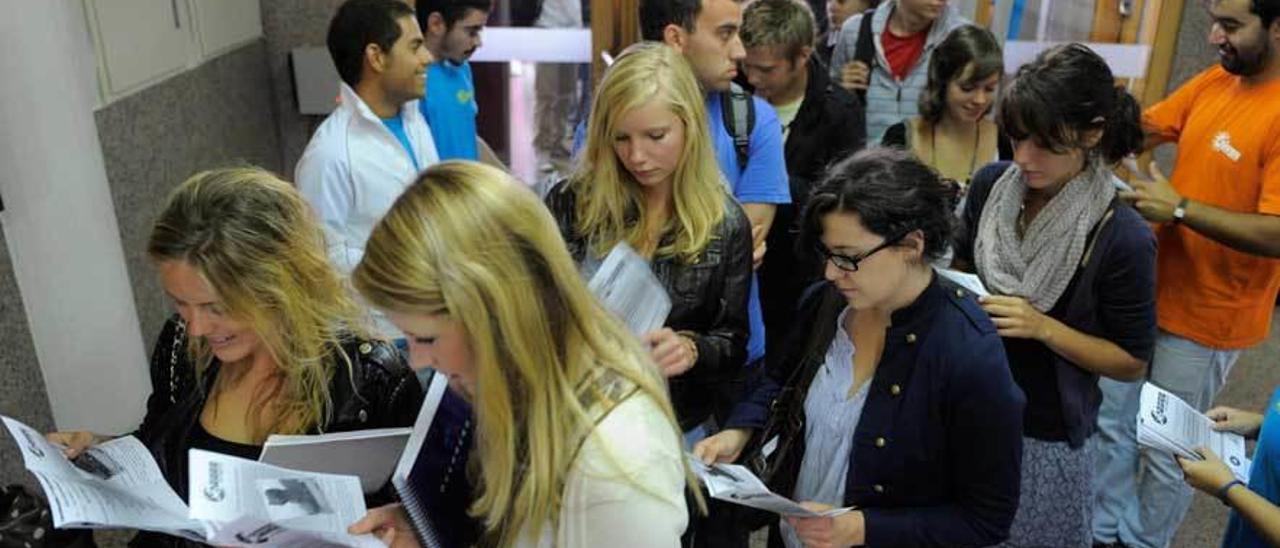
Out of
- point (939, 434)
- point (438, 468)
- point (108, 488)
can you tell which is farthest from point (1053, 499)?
point (108, 488)

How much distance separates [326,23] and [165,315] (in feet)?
4.72

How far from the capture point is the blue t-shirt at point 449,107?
2869 mm

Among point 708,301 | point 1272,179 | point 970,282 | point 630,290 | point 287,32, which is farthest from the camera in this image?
point 287,32

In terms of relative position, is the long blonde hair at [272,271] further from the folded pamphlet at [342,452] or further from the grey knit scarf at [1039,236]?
the grey knit scarf at [1039,236]

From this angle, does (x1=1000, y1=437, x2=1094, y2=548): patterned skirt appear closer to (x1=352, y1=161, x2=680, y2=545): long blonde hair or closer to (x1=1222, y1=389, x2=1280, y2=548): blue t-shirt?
(x1=1222, y1=389, x2=1280, y2=548): blue t-shirt

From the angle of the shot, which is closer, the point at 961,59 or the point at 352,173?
the point at 352,173

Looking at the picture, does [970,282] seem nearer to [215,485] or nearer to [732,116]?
[732,116]

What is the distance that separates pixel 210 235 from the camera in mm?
1280

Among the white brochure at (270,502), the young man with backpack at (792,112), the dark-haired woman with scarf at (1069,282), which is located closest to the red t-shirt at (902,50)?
the young man with backpack at (792,112)

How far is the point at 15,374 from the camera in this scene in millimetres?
1951

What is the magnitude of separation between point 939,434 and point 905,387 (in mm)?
88

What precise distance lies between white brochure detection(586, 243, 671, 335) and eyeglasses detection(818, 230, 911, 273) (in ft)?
0.97

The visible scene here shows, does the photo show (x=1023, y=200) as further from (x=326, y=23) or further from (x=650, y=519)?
(x=326, y=23)

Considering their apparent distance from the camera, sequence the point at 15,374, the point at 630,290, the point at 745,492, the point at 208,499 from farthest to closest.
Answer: the point at 15,374 < the point at 630,290 < the point at 745,492 < the point at 208,499
